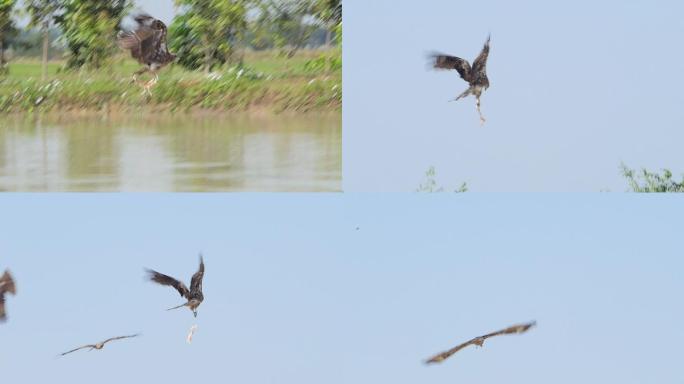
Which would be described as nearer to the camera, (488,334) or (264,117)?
(488,334)

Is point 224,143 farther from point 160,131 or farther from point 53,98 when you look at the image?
point 53,98

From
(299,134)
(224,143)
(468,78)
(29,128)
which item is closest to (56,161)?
(29,128)

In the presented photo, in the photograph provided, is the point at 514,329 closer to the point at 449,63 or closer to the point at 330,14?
the point at 449,63

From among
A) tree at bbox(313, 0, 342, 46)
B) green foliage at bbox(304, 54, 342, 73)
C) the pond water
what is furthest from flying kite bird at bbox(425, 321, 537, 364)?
tree at bbox(313, 0, 342, 46)

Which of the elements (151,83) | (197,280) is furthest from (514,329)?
(151,83)

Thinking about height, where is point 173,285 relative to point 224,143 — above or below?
below

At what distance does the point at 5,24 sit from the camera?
4926 millimetres

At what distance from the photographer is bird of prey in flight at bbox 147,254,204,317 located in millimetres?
4383

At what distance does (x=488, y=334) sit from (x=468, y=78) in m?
0.91

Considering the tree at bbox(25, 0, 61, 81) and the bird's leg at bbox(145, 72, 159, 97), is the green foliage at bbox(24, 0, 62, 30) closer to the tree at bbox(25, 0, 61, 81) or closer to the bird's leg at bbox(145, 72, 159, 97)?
the tree at bbox(25, 0, 61, 81)

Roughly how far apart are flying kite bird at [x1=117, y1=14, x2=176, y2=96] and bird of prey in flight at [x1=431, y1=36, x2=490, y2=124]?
3.58 feet

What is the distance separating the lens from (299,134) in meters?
4.66

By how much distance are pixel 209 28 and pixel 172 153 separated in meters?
0.52

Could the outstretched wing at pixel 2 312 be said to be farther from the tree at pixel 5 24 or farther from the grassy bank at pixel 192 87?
the tree at pixel 5 24
